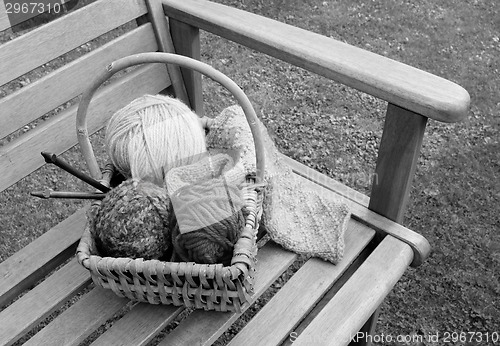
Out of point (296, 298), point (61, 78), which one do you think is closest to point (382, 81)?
point (296, 298)

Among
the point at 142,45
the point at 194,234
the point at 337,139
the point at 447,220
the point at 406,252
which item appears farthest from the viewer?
the point at 337,139

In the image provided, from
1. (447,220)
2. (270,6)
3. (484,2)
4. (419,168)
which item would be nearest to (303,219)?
(447,220)

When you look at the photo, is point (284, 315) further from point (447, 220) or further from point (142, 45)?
point (447, 220)

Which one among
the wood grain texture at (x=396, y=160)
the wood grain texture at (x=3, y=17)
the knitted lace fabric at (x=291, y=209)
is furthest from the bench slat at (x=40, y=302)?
the wood grain texture at (x=396, y=160)

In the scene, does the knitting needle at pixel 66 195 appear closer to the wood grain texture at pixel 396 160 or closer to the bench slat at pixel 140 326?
the bench slat at pixel 140 326

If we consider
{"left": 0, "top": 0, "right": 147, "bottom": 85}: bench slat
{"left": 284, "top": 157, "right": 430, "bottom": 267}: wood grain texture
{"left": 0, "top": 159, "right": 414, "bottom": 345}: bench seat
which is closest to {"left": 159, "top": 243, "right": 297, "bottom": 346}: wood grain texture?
{"left": 0, "top": 159, "right": 414, "bottom": 345}: bench seat

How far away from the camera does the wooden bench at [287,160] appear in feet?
2.89

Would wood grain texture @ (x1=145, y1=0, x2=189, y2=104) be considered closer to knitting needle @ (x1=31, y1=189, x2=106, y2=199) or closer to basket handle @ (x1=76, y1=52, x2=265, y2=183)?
basket handle @ (x1=76, y1=52, x2=265, y2=183)

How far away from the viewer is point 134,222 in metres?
0.79

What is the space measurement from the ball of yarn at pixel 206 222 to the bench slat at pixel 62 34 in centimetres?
46

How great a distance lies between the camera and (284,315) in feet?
2.99

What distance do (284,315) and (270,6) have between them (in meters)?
1.95

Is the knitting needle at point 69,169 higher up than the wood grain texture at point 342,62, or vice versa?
the wood grain texture at point 342,62

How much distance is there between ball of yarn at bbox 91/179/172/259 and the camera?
79 cm
